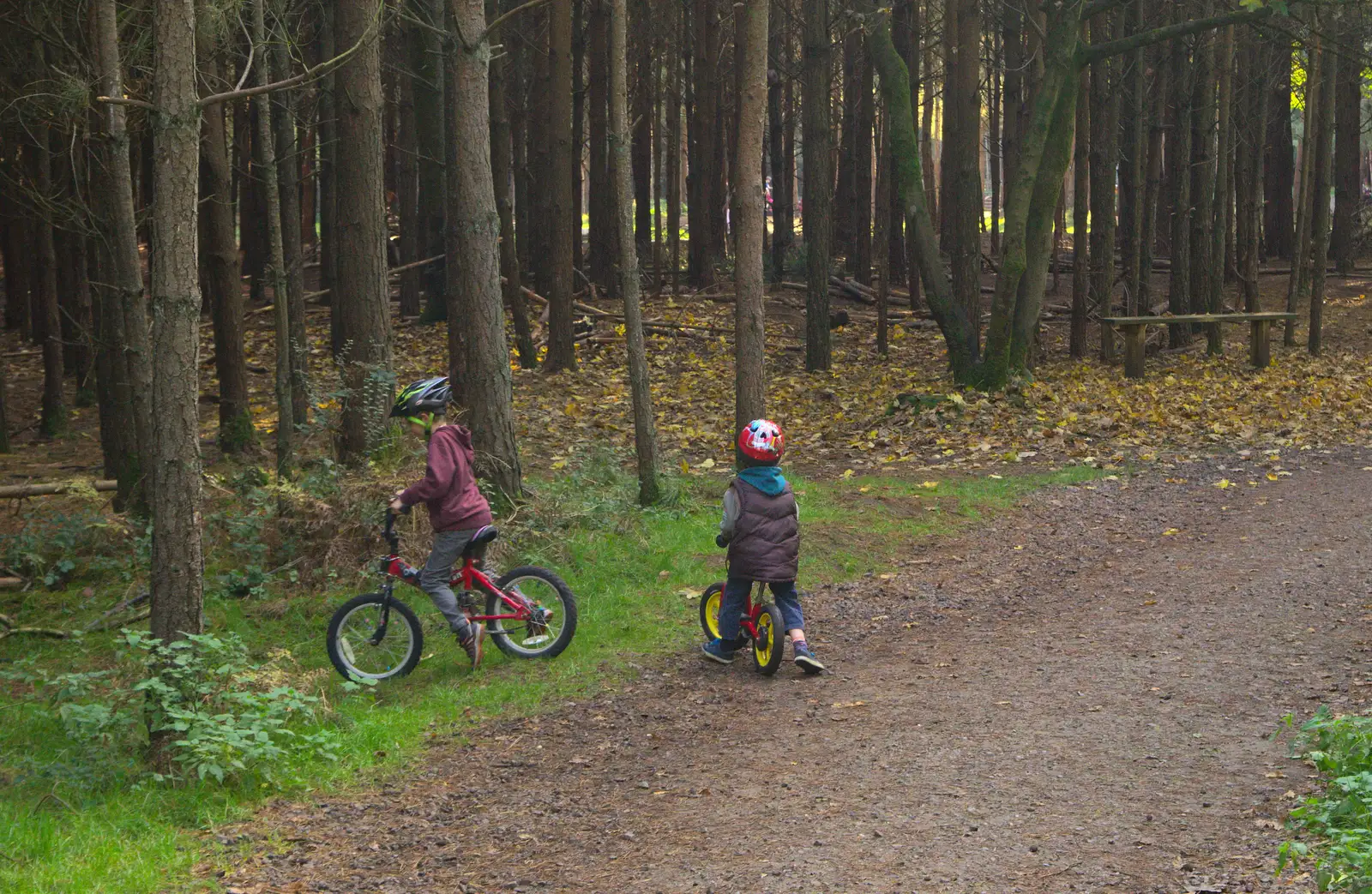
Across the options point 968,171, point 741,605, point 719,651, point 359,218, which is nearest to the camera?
point 741,605

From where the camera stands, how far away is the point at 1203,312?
23078 mm

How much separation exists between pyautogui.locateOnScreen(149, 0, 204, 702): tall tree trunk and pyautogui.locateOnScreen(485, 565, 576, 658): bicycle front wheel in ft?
7.55

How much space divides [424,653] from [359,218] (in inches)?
215

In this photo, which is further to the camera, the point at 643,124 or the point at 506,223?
the point at 643,124

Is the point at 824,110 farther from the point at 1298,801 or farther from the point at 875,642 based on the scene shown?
the point at 1298,801

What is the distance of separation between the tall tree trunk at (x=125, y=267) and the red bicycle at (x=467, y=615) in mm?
2310

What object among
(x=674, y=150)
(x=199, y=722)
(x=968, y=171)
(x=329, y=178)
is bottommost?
(x=199, y=722)

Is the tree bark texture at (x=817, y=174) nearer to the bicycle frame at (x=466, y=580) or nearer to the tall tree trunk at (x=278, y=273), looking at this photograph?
the tall tree trunk at (x=278, y=273)

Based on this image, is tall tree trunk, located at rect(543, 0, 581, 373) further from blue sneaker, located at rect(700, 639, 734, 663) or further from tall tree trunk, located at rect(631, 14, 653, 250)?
blue sneaker, located at rect(700, 639, 734, 663)

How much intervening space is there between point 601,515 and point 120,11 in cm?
705

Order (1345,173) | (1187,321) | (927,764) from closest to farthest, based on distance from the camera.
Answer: (927,764) < (1187,321) < (1345,173)

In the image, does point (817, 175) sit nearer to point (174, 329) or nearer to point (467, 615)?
point (467, 615)

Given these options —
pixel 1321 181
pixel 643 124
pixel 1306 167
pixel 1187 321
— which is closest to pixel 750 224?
pixel 1187 321

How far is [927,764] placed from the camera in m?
6.08
